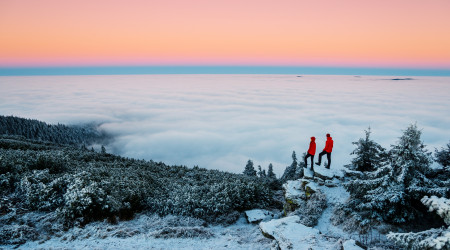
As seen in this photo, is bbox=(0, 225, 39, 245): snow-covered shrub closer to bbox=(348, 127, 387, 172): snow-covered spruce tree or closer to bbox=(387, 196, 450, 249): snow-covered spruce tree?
bbox=(387, 196, 450, 249): snow-covered spruce tree

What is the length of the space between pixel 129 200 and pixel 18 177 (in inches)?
291

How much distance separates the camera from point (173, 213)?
43.1ft

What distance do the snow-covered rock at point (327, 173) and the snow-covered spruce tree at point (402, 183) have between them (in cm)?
431

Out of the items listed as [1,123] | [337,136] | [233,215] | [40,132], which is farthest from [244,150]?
[233,215]

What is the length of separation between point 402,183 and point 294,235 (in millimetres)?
4537

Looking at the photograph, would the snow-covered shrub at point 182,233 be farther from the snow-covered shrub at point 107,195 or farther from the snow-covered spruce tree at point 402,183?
the snow-covered spruce tree at point 402,183

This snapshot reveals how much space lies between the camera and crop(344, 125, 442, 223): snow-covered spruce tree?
8828 mm

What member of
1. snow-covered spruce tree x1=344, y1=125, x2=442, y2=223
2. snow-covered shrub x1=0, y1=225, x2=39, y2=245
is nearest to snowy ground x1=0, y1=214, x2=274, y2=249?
snow-covered shrub x1=0, y1=225, x2=39, y2=245

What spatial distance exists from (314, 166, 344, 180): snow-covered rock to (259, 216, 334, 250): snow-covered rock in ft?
14.5

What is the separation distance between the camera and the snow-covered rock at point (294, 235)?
841cm

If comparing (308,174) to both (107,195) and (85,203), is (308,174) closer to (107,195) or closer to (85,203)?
(107,195)

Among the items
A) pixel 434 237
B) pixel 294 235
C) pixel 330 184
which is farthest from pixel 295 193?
pixel 434 237

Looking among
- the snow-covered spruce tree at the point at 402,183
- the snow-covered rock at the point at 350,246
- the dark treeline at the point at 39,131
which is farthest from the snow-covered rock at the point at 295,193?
the dark treeline at the point at 39,131

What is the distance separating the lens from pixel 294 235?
909 cm
